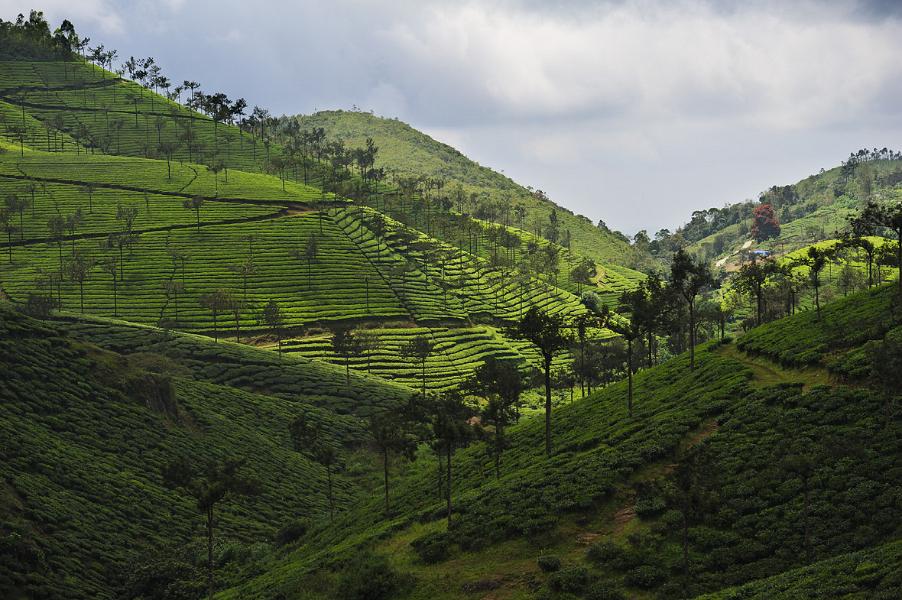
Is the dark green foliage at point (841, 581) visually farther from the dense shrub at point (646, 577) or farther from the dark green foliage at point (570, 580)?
the dark green foliage at point (570, 580)

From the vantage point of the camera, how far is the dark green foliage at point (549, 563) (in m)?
46.1

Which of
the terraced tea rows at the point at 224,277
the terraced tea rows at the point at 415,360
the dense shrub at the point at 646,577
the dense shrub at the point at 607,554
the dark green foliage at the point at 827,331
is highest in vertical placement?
the terraced tea rows at the point at 224,277

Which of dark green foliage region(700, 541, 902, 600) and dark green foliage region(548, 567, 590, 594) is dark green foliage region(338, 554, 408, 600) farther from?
dark green foliage region(700, 541, 902, 600)

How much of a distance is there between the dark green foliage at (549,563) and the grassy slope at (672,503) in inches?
30.4

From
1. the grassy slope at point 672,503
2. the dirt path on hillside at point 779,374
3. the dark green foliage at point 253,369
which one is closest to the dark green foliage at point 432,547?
the grassy slope at point 672,503

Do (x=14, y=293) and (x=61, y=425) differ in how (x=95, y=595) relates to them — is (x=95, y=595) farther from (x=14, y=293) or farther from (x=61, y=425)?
(x=14, y=293)

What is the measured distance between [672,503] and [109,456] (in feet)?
187

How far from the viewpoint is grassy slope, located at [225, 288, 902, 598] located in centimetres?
4312

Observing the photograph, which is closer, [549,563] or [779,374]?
[549,563]

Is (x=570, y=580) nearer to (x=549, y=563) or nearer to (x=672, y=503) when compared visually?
(x=549, y=563)

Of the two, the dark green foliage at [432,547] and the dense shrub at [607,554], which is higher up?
the dense shrub at [607,554]

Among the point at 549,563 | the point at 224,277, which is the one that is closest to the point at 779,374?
the point at 549,563

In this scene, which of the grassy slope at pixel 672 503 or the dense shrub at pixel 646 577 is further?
the grassy slope at pixel 672 503

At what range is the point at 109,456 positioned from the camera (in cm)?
8088
